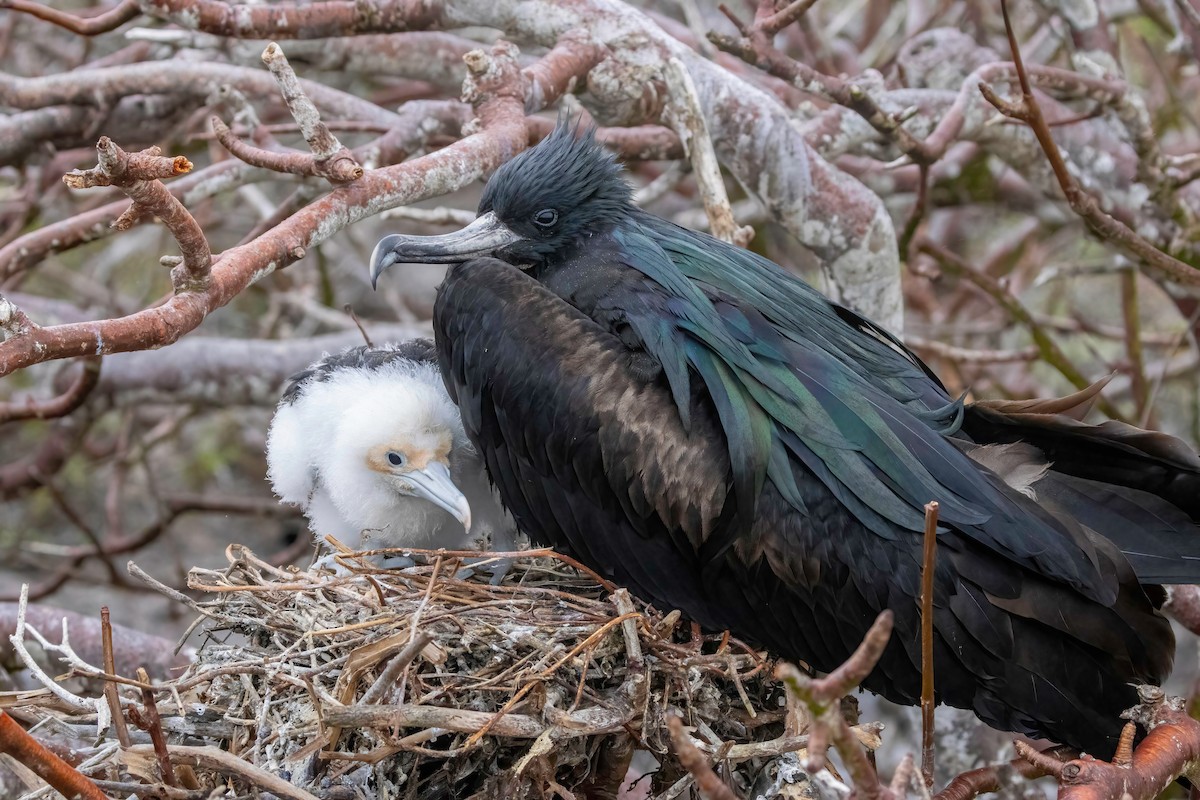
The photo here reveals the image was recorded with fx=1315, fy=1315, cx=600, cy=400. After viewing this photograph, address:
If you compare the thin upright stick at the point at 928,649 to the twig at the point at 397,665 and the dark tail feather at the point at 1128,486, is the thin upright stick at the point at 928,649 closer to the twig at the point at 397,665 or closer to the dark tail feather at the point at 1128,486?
the twig at the point at 397,665

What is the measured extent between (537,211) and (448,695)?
0.97 metres

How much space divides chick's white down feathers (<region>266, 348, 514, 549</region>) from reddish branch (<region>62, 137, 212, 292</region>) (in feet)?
2.69

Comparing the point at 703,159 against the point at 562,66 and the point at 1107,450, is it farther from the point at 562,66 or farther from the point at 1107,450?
the point at 1107,450

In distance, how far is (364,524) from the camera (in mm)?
2752

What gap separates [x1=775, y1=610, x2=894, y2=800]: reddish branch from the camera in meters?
1.07

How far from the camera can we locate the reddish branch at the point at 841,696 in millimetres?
1070

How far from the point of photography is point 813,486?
85.5 inches

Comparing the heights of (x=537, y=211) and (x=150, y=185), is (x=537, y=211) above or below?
below

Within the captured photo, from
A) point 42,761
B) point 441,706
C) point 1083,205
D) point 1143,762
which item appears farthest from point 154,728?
point 1083,205

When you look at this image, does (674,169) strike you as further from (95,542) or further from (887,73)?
(95,542)

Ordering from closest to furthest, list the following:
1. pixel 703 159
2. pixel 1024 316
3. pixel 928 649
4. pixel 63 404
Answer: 1. pixel 928 649
2. pixel 703 159
3. pixel 63 404
4. pixel 1024 316

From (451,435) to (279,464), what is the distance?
45 centimetres

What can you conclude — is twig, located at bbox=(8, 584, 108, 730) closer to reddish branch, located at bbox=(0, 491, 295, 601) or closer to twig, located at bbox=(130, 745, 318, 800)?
twig, located at bbox=(130, 745, 318, 800)

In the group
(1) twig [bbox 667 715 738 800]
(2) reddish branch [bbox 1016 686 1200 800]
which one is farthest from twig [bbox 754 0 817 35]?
(1) twig [bbox 667 715 738 800]
